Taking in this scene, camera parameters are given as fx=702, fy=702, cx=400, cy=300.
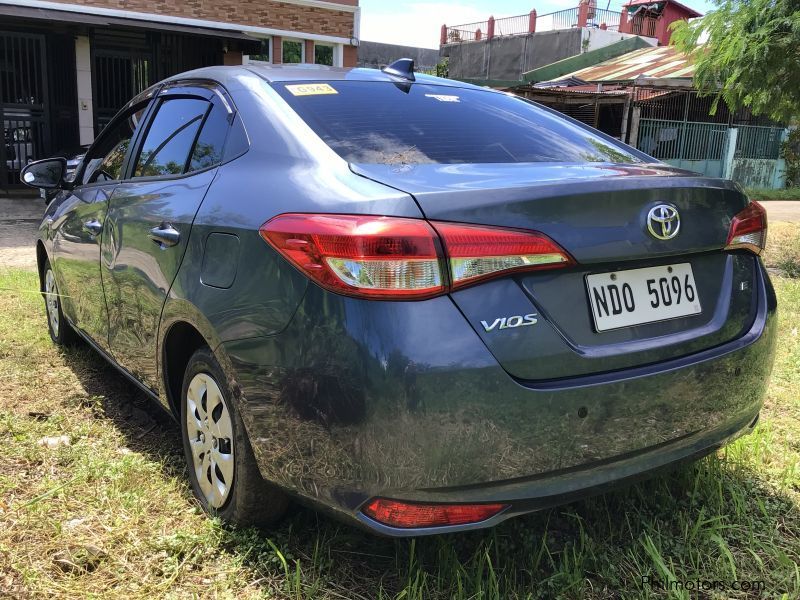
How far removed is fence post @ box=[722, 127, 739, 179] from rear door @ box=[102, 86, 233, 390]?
60.0 ft

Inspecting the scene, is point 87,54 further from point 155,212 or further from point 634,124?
point 155,212

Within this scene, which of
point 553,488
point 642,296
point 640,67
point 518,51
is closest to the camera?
point 553,488

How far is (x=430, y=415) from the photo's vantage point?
1.67 metres

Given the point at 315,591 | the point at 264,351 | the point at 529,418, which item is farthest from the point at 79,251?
the point at 529,418

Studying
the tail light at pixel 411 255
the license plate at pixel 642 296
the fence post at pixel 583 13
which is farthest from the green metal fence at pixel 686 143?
the tail light at pixel 411 255

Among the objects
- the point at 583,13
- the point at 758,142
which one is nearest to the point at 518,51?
the point at 583,13

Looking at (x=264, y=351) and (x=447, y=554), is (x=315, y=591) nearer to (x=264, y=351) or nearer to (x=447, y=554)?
A: (x=447, y=554)

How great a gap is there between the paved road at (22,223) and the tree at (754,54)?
4.63m

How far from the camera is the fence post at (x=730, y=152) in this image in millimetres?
18422

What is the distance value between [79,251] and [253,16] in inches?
521

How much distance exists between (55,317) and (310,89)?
2.63 metres

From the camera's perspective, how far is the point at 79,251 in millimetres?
3457

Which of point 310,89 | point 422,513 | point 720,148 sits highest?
point 720,148

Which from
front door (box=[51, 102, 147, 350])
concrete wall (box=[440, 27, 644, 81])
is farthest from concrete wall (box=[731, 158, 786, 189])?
front door (box=[51, 102, 147, 350])
